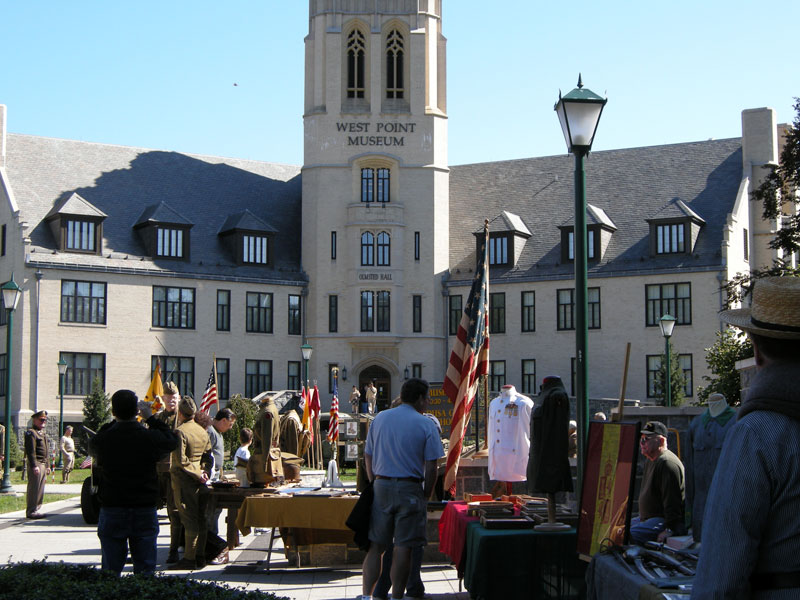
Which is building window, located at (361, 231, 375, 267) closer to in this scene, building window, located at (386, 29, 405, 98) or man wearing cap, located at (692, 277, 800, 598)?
building window, located at (386, 29, 405, 98)

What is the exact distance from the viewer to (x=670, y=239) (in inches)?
1727

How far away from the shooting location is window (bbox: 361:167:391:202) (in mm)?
47312

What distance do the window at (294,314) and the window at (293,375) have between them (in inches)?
55.4

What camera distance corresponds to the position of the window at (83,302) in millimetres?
42781

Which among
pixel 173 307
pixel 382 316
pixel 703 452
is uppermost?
pixel 173 307

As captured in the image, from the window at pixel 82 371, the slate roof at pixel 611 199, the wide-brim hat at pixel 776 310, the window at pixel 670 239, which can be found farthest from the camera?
the slate roof at pixel 611 199

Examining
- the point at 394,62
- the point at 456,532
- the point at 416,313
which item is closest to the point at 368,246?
the point at 416,313

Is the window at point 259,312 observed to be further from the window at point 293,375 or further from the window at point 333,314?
the window at point 333,314

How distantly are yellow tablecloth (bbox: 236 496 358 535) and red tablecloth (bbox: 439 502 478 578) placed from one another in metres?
1.27

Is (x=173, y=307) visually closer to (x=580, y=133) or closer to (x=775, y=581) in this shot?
(x=580, y=133)

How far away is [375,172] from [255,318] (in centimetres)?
853

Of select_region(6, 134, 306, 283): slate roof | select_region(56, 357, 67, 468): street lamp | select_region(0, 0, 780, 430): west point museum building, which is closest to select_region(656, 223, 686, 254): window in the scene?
select_region(0, 0, 780, 430): west point museum building

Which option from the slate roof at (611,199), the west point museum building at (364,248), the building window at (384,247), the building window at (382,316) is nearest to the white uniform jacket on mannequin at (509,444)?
the west point museum building at (364,248)

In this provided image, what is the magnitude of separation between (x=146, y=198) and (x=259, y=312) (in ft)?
24.4
